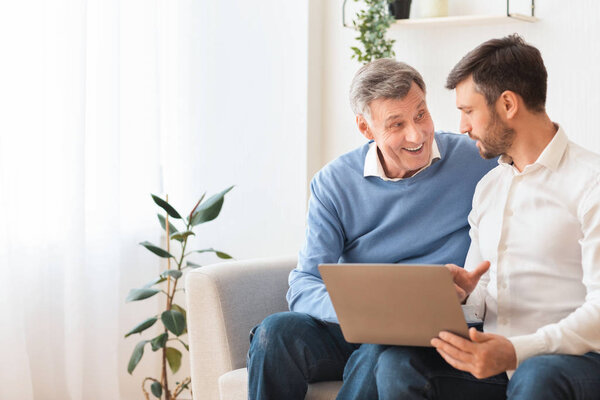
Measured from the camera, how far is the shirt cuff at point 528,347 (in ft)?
4.92

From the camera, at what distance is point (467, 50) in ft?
9.34

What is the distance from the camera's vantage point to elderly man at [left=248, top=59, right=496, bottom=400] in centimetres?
195

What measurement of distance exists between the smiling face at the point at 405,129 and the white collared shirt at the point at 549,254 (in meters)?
0.30

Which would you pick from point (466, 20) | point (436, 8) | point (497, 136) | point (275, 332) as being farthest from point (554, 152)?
point (436, 8)

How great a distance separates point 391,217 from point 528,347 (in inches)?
25.6

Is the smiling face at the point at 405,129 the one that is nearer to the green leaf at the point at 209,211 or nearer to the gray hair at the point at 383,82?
the gray hair at the point at 383,82

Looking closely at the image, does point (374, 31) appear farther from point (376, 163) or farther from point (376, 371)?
point (376, 371)

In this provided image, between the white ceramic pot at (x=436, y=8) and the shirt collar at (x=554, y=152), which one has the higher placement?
the white ceramic pot at (x=436, y=8)

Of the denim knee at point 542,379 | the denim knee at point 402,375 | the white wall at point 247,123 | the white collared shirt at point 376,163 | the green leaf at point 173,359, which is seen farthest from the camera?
the white wall at point 247,123

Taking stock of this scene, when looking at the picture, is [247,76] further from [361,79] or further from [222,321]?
[222,321]

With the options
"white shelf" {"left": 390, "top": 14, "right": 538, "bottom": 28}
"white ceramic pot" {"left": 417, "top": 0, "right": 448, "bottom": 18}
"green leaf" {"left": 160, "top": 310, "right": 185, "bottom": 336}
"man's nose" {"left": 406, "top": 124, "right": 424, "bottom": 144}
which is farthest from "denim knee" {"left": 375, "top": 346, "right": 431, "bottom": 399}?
"white ceramic pot" {"left": 417, "top": 0, "right": 448, "bottom": 18}

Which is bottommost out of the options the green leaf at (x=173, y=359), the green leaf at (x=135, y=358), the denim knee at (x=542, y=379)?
the green leaf at (x=173, y=359)

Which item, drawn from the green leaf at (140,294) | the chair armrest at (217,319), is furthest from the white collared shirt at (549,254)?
the green leaf at (140,294)

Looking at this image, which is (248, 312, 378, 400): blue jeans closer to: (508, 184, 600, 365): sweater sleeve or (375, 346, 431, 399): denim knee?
(375, 346, 431, 399): denim knee
